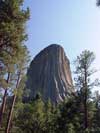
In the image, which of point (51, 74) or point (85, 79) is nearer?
point (85, 79)

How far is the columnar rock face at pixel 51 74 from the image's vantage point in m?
103

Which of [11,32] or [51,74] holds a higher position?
[51,74]

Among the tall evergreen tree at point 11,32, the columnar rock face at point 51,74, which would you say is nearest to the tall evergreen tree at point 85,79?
the tall evergreen tree at point 11,32

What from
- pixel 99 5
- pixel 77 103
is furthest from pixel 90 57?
pixel 99 5

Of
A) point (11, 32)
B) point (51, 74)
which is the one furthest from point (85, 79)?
point (51, 74)

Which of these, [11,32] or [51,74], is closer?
[11,32]

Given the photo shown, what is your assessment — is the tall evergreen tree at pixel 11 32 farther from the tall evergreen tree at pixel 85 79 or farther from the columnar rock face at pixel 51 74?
the columnar rock face at pixel 51 74

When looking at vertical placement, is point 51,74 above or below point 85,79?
above

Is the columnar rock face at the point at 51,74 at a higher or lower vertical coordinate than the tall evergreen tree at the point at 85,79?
higher

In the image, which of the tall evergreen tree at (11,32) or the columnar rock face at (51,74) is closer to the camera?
the tall evergreen tree at (11,32)

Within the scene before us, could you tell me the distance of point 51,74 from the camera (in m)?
111

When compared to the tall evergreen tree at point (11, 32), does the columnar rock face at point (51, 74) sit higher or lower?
higher

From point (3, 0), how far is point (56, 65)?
300 ft

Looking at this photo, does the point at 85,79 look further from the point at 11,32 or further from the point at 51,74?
the point at 51,74
